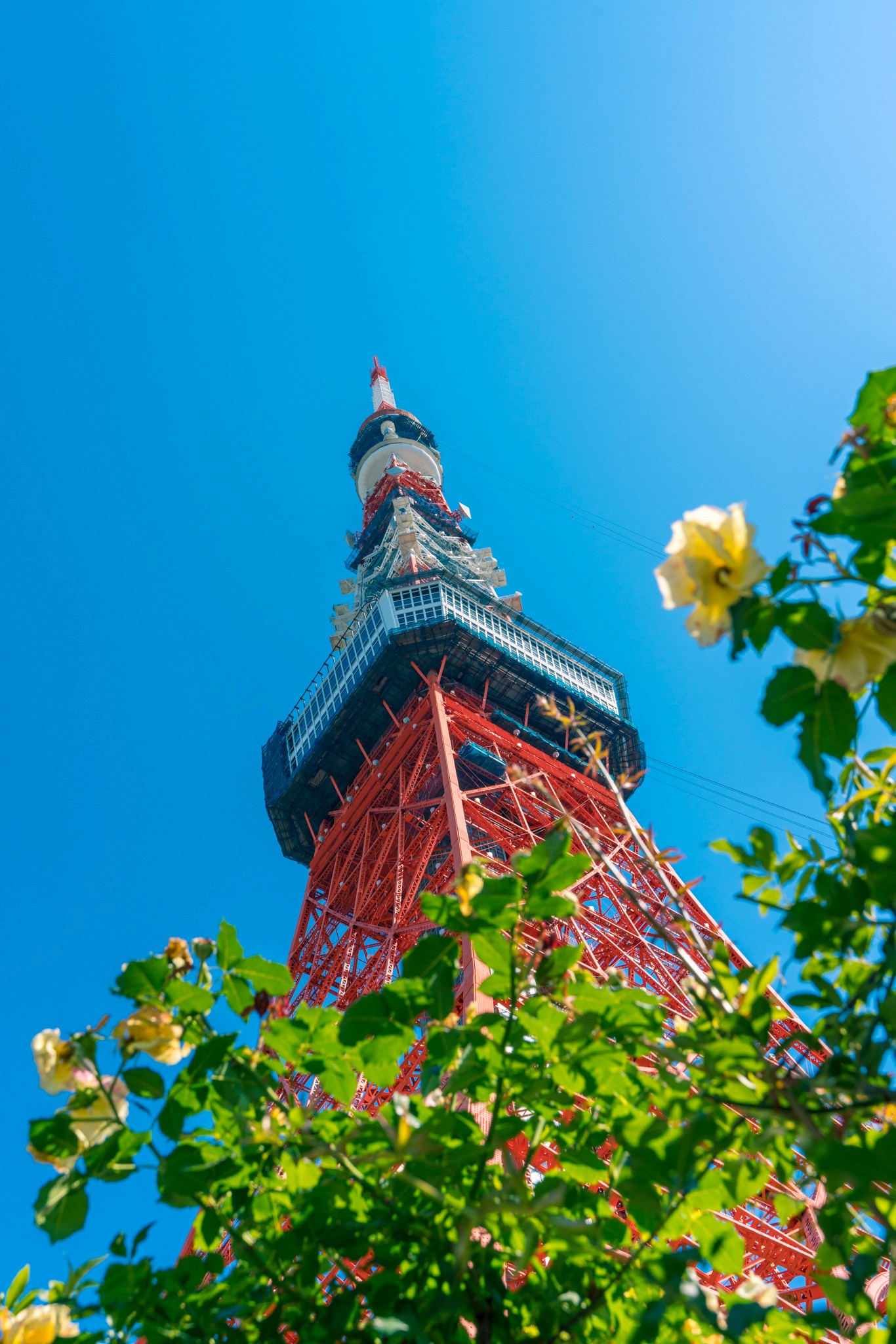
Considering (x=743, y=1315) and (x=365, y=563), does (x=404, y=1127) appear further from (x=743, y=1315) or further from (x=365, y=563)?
(x=365, y=563)

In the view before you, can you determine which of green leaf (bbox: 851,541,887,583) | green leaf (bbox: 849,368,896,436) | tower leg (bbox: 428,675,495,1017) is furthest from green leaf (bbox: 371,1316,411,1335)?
tower leg (bbox: 428,675,495,1017)

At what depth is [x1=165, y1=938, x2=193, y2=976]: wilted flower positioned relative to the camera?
Result: 3043 millimetres

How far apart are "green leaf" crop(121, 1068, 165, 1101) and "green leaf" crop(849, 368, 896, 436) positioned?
242cm

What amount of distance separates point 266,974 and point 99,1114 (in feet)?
1.85

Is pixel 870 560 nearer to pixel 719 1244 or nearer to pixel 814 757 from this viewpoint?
pixel 814 757

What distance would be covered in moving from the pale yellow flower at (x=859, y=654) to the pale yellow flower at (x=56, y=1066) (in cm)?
212

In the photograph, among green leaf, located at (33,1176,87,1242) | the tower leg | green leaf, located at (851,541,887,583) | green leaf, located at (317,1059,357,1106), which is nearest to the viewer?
green leaf, located at (851,541,887,583)

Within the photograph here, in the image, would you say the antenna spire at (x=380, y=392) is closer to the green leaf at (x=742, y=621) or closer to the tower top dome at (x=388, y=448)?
the tower top dome at (x=388, y=448)

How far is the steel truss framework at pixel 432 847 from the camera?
19109mm

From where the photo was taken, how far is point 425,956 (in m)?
2.77

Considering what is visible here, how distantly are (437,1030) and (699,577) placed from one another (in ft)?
4.80

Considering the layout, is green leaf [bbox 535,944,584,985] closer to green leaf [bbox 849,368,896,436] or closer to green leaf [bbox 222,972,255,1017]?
green leaf [bbox 222,972,255,1017]

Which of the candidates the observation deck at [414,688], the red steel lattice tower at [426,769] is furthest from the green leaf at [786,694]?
the observation deck at [414,688]

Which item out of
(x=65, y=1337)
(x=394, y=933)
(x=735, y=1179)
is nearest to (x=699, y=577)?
(x=735, y=1179)
